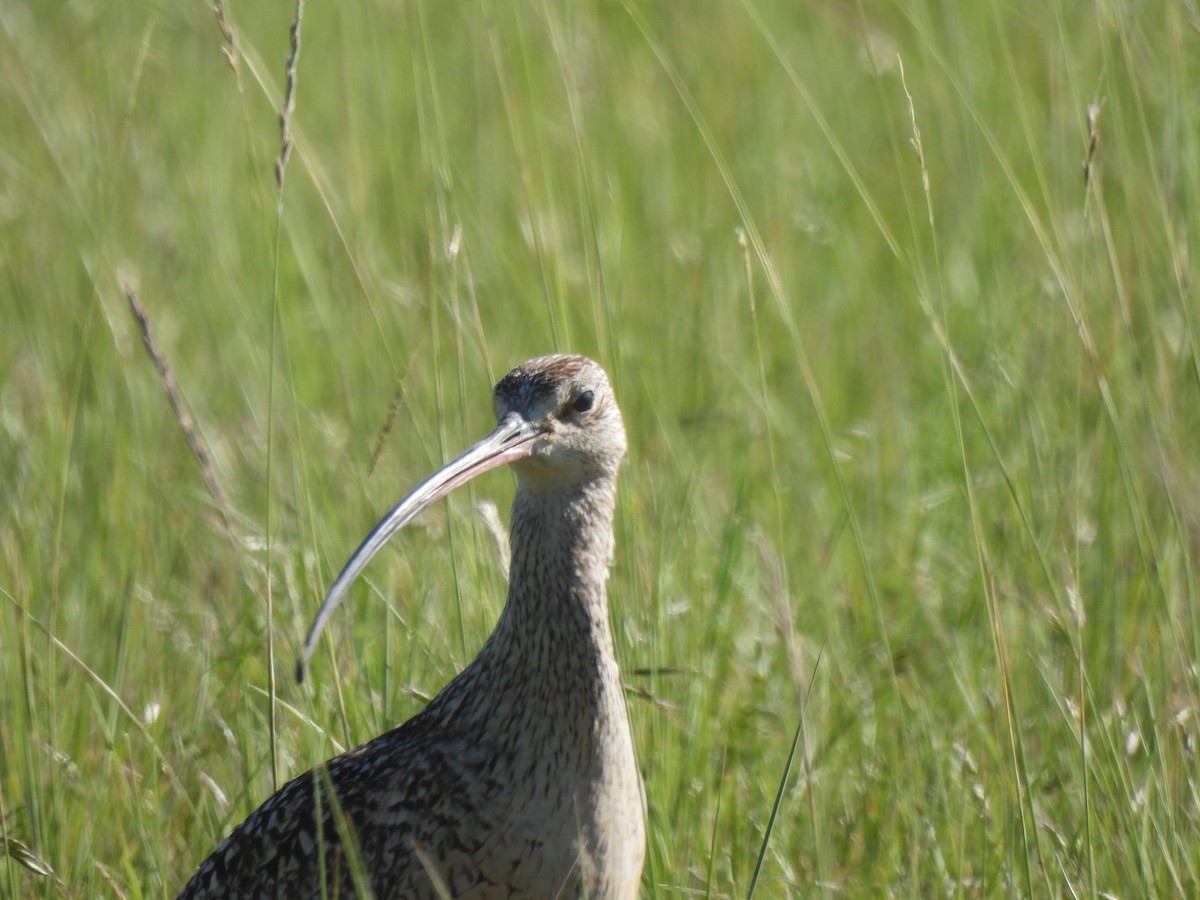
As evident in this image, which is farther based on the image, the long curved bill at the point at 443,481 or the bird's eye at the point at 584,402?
the bird's eye at the point at 584,402

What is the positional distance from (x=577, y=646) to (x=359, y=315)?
10.5 ft

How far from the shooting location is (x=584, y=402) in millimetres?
3561

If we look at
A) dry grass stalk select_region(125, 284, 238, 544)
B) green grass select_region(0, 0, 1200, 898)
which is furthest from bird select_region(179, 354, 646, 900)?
dry grass stalk select_region(125, 284, 238, 544)

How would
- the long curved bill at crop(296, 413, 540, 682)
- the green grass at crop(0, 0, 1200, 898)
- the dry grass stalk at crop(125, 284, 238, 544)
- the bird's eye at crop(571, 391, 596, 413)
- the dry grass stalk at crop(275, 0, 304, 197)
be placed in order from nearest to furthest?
A: 1. the long curved bill at crop(296, 413, 540, 682)
2. the dry grass stalk at crop(275, 0, 304, 197)
3. the dry grass stalk at crop(125, 284, 238, 544)
4. the bird's eye at crop(571, 391, 596, 413)
5. the green grass at crop(0, 0, 1200, 898)

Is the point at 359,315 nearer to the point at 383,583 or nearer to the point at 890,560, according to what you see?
the point at 383,583

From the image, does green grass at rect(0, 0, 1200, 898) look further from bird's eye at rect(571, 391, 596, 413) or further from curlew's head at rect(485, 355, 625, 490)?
bird's eye at rect(571, 391, 596, 413)

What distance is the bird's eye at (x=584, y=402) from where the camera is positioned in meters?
3.55

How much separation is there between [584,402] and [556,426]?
0.33ft

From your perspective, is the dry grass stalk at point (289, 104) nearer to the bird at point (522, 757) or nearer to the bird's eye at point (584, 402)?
the bird at point (522, 757)

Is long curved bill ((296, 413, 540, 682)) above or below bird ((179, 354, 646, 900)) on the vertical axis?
above

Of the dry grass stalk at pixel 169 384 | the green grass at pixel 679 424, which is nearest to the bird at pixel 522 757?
the green grass at pixel 679 424

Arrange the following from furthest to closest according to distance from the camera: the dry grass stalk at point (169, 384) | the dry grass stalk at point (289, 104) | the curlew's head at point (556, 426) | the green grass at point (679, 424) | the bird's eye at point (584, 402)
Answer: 1. the green grass at point (679, 424)
2. the bird's eye at point (584, 402)
3. the curlew's head at point (556, 426)
4. the dry grass stalk at point (169, 384)
5. the dry grass stalk at point (289, 104)

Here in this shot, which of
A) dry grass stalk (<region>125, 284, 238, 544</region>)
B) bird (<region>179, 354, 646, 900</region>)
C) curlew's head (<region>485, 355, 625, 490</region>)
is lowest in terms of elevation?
bird (<region>179, 354, 646, 900</region>)

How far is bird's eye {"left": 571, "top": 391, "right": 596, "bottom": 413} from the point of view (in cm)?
355
